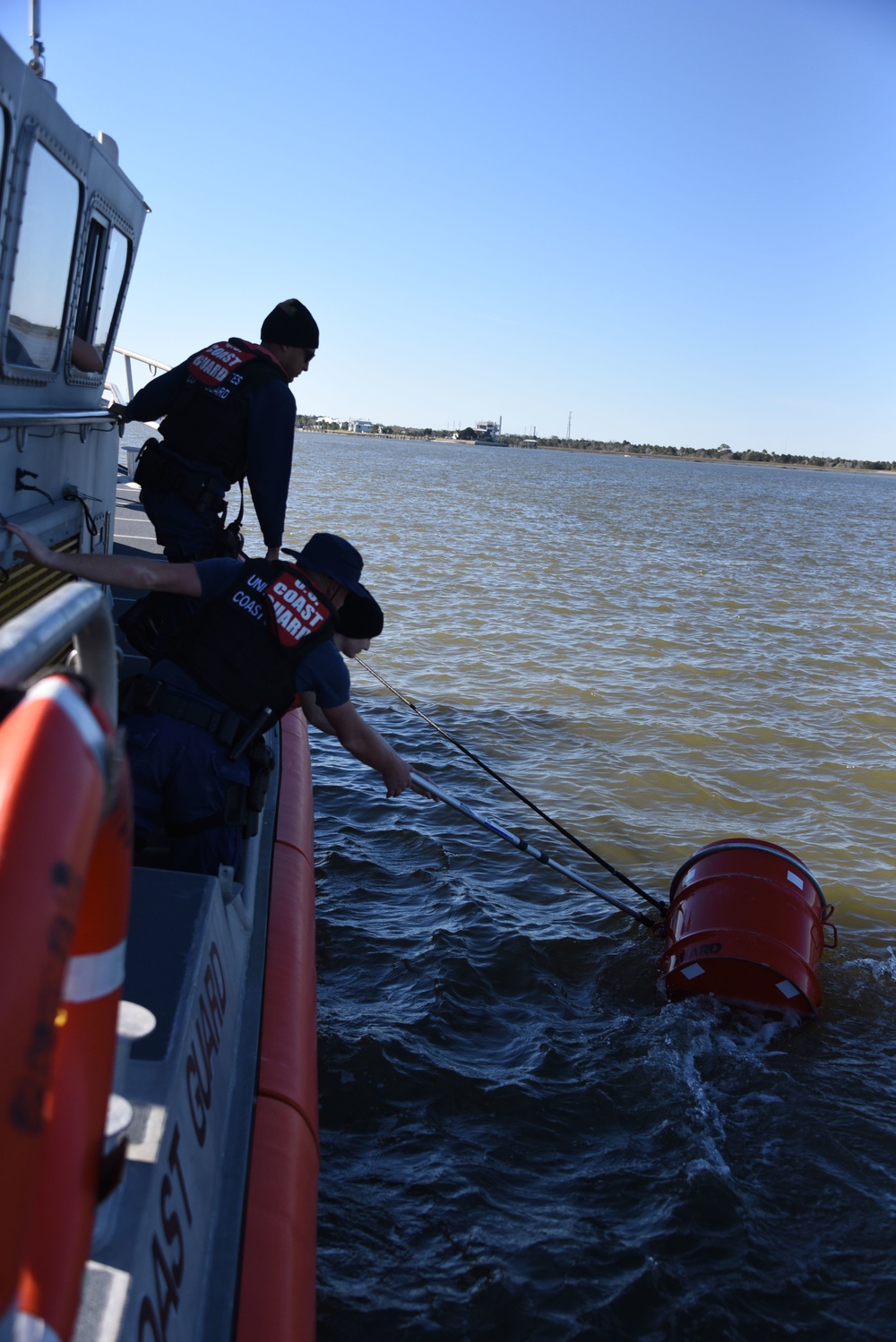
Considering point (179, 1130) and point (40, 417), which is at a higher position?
point (40, 417)

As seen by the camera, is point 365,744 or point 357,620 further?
point 357,620

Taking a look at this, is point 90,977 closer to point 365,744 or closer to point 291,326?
point 365,744

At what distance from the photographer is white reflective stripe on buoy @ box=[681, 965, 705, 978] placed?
473cm

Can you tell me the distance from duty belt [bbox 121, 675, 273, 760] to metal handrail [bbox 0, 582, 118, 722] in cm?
170

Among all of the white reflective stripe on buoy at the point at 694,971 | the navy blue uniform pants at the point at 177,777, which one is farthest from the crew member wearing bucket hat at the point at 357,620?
the white reflective stripe on buoy at the point at 694,971

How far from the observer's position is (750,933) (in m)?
4.64

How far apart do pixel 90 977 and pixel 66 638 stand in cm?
41

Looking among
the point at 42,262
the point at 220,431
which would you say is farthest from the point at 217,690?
the point at 42,262

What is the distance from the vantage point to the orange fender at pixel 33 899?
0.99 metres

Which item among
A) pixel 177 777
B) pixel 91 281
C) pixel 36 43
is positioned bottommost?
pixel 177 777

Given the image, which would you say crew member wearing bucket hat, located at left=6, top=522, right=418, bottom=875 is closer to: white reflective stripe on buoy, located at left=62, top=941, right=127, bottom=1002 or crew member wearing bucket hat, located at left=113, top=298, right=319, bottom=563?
crew member wearing bucket hat, located at left=113, top=298, right=319, bottom=563

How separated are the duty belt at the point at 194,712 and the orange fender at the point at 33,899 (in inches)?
85.8

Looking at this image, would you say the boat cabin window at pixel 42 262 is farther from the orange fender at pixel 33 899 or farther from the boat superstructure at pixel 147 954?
the orange fender at pixel 33 899

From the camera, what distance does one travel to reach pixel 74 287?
4.38 meters
